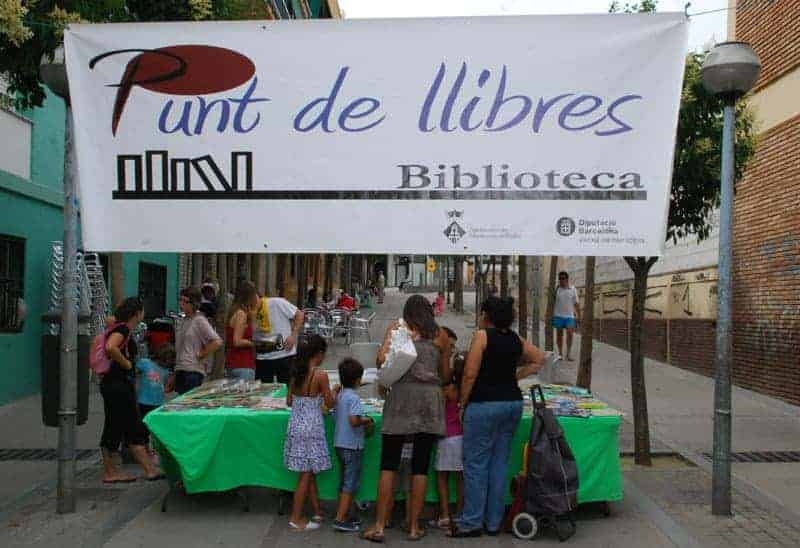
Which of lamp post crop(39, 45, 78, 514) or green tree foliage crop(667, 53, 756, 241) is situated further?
green tree foliage crop(667, 53, 756, 241)

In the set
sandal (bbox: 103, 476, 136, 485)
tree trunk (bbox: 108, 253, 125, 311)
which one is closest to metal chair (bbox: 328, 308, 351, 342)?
tree trunk (bbox: 108, 253, 125, 311)

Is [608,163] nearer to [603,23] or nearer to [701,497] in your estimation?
[603,23]

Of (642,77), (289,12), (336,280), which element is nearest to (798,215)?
(642,77)

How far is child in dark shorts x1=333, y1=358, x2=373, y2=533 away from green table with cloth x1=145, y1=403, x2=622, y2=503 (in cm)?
27

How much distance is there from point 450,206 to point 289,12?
Result: 80.3 ft

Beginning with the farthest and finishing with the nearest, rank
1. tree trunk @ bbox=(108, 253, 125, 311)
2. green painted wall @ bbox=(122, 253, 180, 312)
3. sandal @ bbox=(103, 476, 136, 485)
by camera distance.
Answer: green painted wall @ bbox=(122, 253, 180, 312) < tree trunk @ bbox=(108, 253, 125, 311) < sandal @ bbox=(103, 476, 136, 485)

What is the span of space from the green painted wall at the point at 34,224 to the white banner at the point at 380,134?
6.29 metres

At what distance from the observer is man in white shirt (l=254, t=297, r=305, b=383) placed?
9.17 meters

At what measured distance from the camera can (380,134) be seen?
5.98 meters

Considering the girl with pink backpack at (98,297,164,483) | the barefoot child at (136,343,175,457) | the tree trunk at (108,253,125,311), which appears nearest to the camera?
the girl with pink backpack at (98,297,164,483)

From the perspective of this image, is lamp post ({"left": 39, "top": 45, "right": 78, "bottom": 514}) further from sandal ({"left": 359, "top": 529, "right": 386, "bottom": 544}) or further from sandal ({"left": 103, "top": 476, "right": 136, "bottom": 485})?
sandal ({"left": 359, "top": 529, "right": 386, "bottom": 544})

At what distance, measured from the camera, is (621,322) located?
20.2 m

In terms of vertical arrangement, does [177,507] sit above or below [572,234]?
below

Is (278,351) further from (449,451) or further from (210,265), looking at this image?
(210,265)
